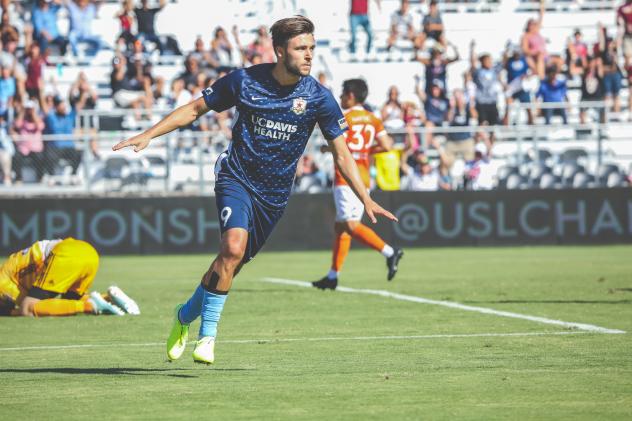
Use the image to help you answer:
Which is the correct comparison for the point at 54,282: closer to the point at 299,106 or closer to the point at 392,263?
the point at 299,106

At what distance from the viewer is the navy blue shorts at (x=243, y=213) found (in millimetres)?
8378

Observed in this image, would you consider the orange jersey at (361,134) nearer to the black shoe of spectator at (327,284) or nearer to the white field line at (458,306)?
the black shoe of spectator at (327,284)

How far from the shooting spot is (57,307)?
12.4 meters

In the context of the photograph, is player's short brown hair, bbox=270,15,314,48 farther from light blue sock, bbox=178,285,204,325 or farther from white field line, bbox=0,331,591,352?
white field line, bbox=0,331,591,352

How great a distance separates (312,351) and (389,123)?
56.2 ft

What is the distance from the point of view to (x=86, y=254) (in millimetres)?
11961

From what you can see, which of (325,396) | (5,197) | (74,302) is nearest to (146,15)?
(5,197)

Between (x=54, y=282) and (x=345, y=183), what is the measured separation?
4.70 m

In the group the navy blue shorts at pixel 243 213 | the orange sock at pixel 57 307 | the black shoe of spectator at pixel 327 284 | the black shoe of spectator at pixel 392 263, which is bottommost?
the black shoe of spectator at pixel 327 284

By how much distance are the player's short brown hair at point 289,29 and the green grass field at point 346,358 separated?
7.04 feet

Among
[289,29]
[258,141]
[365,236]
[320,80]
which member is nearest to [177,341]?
[258,141]

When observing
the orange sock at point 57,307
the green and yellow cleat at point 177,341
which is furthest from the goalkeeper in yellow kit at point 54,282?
the green and yellow cleat at point 177,341

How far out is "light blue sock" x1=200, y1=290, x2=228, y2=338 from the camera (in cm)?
825

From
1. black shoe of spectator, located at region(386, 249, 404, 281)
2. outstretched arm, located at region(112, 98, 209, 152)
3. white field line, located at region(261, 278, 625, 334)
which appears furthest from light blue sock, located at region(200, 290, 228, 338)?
black shoe of spectator, located at region(386, 249, 404, 281)
